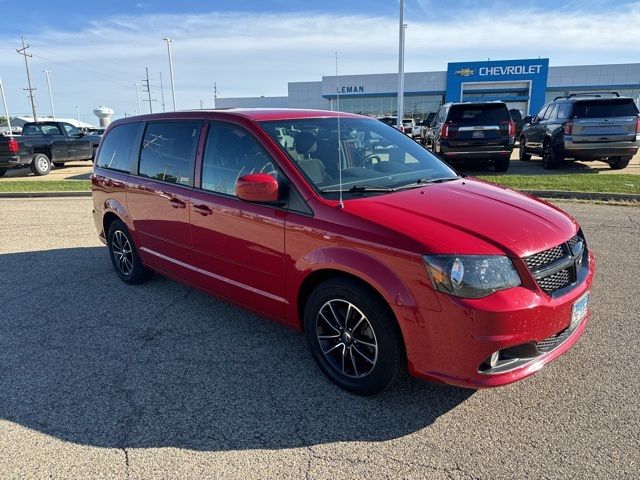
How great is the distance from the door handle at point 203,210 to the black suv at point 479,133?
1003 cm

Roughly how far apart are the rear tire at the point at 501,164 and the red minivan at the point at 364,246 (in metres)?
9.28

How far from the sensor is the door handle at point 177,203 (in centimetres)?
415

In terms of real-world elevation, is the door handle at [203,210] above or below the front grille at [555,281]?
above

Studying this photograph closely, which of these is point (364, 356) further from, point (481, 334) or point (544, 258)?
point (544, 258)

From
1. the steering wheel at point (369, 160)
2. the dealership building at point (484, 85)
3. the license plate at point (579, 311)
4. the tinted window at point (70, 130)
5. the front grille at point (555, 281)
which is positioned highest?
the dealership building at point (484, 85)

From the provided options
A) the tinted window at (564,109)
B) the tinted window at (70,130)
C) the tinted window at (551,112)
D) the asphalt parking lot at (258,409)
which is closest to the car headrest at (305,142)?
the asphalt parking lot at (258,409)

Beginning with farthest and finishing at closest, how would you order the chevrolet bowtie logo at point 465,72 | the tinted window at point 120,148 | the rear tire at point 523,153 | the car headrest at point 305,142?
the chevrolet bowtie logo at point 465,72
the rear tire at point 523,153
the tinted window at point 120,148
the car headrest at point 305,142

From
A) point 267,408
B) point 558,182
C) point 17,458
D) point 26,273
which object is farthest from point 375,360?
point 558,182

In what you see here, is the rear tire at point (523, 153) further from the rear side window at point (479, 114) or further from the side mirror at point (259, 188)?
the side mirror at point (259, 188)

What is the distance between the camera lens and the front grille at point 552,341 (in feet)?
9.15

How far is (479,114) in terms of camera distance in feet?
41.6

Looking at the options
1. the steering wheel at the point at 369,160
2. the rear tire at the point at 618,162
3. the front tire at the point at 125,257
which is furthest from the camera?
the rear tire at the point at 618,162

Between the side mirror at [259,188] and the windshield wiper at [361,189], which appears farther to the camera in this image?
the windshield wiper at [361,189]

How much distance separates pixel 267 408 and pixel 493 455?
53.5 inches
